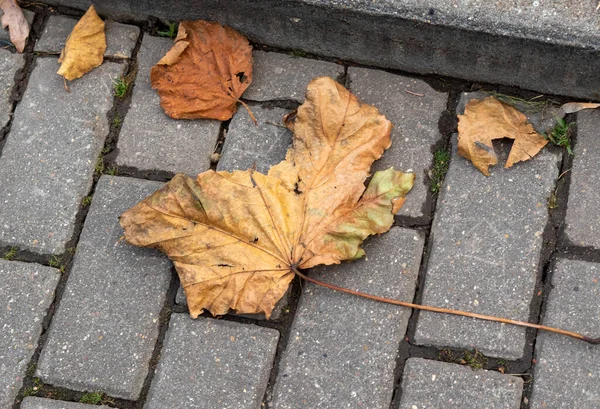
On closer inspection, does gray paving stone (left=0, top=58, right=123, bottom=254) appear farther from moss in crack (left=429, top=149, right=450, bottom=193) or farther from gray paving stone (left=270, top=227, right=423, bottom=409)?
moss in crack (left=429, top=149, right=450, bottom=193)

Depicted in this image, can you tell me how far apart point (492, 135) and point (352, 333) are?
0.83 metres

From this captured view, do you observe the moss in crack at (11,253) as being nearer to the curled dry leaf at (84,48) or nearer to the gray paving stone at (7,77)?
the gray paving stone at (7,77)

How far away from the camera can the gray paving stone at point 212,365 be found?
241cm

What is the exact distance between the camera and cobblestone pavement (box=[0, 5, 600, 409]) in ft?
7.84

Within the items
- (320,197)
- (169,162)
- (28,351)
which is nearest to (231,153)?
(169,162)

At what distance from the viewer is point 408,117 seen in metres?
2.71

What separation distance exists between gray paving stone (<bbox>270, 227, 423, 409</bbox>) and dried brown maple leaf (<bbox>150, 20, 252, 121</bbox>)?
0.74 metres

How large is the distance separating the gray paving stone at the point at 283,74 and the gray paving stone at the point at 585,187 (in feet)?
2.92

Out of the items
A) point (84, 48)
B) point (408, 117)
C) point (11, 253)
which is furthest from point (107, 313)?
point (408, 117)

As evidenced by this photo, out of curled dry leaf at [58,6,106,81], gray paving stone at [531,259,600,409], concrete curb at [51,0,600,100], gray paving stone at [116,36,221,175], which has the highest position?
concrete curb at [51,0,600,100]

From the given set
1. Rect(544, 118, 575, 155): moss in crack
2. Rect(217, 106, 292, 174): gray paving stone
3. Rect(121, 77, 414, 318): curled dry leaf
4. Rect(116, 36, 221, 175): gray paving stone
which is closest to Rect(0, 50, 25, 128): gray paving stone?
Rect(116, 36, 221, 175): gray paving stone

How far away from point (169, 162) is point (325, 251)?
27.2 inches

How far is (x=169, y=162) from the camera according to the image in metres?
2.71

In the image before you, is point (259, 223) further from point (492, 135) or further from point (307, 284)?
point (492, 135)
